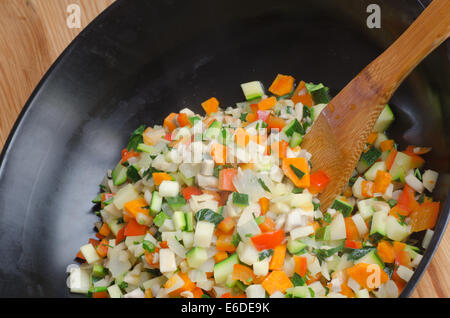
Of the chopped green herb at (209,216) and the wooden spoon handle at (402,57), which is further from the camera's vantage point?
the chopped green herb at (209,216)

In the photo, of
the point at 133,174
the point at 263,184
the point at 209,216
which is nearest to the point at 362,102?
the point at 263,184

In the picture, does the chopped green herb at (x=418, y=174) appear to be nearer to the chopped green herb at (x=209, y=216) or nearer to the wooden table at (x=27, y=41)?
the chopped green herb at (x=209, y=216)

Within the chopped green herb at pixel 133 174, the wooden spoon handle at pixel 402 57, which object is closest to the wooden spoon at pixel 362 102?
the wooden spoon handle at pixel 402 57

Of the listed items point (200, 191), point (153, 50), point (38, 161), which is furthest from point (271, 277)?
point (153, 50)

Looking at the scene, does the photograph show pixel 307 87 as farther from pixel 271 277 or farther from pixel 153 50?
pixel 271 277

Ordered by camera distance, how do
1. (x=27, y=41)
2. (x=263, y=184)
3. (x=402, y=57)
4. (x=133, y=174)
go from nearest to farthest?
1. (x=402, y=57)
2. (x=263, y=184)
3. (x=133, y=174)
4. (x=27, y=41)

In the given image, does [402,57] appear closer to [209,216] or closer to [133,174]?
[209,216]

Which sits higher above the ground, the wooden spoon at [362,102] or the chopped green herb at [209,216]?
the wooden spoon at [362,102]

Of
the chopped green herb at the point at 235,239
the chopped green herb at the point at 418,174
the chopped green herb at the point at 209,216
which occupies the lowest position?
the chopped green herb at the point at 235,239
